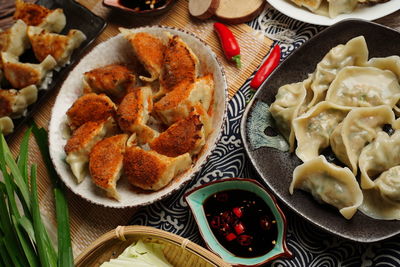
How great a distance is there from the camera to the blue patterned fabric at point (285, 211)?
307cm

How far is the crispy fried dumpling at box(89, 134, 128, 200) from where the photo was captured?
131 inches

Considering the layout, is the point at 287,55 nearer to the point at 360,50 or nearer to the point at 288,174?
the point at 360,50

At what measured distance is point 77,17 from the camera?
4.45 meters

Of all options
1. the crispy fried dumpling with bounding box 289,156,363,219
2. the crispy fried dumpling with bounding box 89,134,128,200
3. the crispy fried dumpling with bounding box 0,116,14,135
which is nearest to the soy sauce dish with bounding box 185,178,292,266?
the crispy fried dumpling with bounding box 289,156,363,219

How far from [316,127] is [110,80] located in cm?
156

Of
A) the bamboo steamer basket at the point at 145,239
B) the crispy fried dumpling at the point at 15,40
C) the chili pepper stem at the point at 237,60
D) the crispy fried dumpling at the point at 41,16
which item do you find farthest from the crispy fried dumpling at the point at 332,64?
the crispy fried dumpling at the point at 15,40

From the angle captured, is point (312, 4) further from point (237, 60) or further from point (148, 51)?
point (148, 51)

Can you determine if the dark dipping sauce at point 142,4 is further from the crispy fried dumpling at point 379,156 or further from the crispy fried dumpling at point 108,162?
the crispy fried dumpling at point 379,156

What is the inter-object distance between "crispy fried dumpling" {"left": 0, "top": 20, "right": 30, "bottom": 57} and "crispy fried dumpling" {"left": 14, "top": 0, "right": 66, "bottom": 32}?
12 centimetres

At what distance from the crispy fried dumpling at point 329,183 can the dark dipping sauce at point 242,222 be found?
253mm

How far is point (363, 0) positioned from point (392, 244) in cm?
181

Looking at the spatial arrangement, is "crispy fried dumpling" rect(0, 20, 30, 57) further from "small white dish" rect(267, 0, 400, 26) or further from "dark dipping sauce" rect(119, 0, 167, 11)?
"small white dish" rect(267, 0, 400, 26)

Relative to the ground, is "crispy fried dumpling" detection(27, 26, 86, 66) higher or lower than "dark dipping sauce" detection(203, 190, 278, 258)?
higher

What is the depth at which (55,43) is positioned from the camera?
13.8 ft
